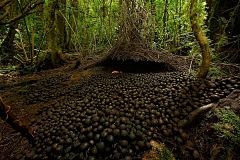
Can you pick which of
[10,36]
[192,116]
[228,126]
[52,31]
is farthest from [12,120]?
[10,36]

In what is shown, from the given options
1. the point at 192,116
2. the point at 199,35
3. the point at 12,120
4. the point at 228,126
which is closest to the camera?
the point at 12,120

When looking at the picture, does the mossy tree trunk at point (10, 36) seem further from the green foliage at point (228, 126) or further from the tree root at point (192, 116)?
the green foliage at point (228, 126)

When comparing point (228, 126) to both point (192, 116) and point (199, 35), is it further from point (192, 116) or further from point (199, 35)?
point (199, 35)

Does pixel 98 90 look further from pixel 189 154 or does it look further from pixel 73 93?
pixel 189 154

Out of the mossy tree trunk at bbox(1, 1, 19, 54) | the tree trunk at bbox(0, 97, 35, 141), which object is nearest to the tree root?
the tree trunk at bbox(0, 97, 35, 141)

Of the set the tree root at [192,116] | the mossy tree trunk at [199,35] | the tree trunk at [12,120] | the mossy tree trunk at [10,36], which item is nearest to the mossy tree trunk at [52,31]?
the mossy tree trunk at [10,36]

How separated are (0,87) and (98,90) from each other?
8.85 ft

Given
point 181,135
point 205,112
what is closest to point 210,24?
point 205,112

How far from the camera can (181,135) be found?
1.65 metres

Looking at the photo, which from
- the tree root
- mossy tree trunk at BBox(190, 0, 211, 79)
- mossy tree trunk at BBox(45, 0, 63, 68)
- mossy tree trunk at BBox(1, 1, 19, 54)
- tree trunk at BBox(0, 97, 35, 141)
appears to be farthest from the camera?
mossy tree trunk at BBox(1, 1, 19, 54)

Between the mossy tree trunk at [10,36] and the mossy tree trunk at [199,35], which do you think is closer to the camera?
the mossy tree trunk at [199,35]

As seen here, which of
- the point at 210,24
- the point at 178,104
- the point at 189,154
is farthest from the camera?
the point at 210,24

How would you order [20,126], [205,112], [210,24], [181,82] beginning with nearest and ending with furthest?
[20,126] → [205,112] → [181,82] → [210,24]

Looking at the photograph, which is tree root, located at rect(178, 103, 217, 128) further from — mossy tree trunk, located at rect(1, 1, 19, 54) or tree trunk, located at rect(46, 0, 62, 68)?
mossy tree trunk, located at rect(1, 1, 19, 54)
